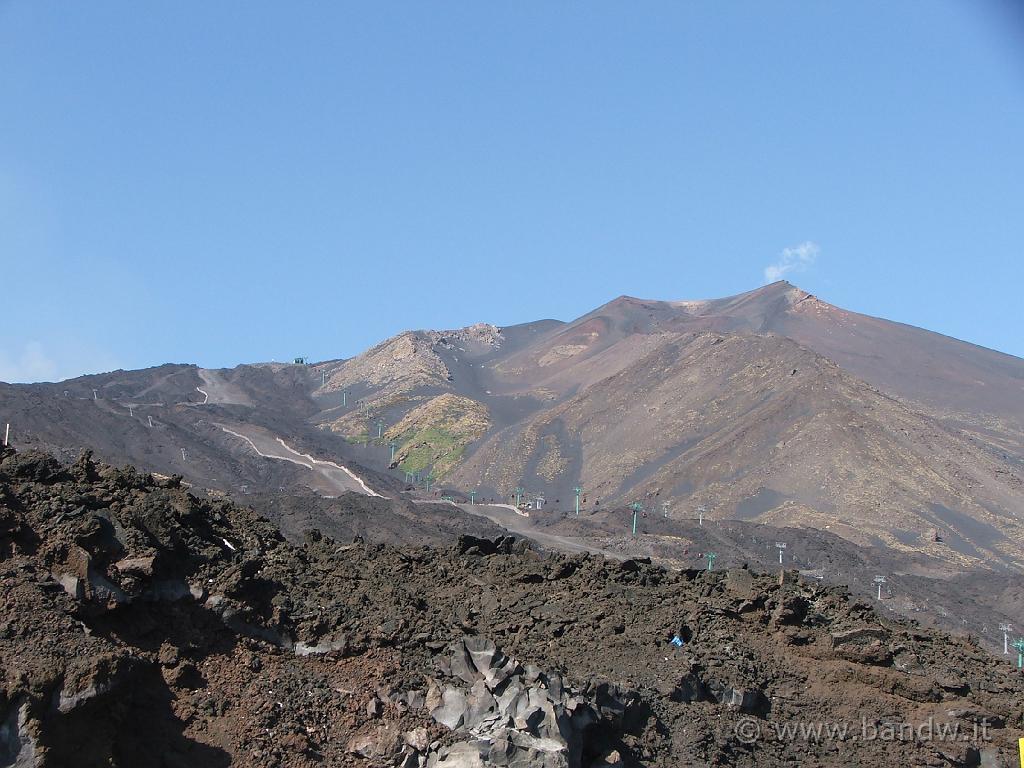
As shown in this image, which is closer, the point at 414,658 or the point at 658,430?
the point at 414,658

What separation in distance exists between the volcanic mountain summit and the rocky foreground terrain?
7716cm

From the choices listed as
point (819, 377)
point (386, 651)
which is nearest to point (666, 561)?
point (819, 377)

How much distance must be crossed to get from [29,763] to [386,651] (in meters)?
5.90

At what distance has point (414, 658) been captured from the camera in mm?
17016

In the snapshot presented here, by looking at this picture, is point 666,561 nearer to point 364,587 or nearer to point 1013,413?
point 364,587

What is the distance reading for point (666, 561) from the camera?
80.5m

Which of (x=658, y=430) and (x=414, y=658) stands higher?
(x=658, y=430)

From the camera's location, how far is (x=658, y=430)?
138 m

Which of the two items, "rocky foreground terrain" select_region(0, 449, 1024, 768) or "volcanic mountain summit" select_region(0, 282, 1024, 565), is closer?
"rocky foreground terrain" select_region(0, 449, 1024, 768)

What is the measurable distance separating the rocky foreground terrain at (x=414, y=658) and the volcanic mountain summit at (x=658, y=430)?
3038 inches

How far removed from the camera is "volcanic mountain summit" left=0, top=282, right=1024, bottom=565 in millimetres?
108188

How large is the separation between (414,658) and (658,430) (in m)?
122

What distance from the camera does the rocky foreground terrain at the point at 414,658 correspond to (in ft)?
46.0

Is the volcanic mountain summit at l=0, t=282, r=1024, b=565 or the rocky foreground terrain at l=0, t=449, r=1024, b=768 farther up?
the volcanic mountain summit at l=0, t=282, r=1024, b=565
